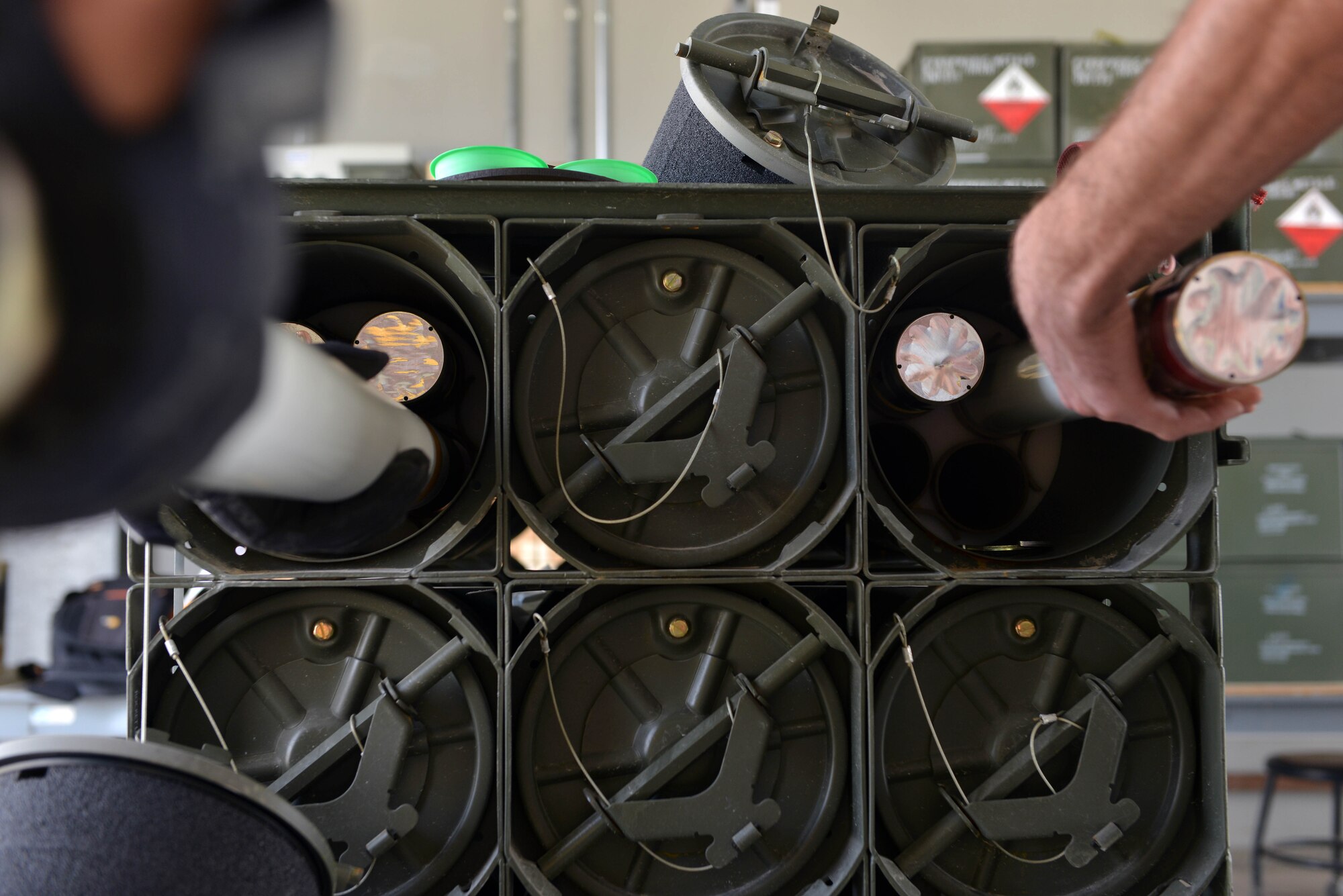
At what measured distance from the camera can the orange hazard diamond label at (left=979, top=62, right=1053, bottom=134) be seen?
2680 mm

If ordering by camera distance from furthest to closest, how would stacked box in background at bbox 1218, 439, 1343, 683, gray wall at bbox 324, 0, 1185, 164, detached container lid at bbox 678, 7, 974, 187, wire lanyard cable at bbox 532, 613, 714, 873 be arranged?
1. gray wall at bbox 324, 0, 1185, 164
2. stacked box in background at bbox 1218, 439, 1343, 683
3. detached container lid at bbox 678, 7, 974, 187
4. wire lanyard cable at bbox 532, 613, 714, 873

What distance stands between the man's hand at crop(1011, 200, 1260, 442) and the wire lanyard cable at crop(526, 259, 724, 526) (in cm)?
43

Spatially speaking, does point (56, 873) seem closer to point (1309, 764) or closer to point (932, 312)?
point (932, 312)

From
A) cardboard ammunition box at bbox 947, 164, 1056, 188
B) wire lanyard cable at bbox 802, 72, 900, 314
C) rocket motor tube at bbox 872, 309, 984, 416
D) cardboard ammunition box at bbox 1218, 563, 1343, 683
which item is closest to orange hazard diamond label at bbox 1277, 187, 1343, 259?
cardboard ammunition box at bbox 947, 164, 1056, 188

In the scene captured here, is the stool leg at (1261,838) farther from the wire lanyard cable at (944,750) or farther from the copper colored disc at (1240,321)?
the copper colored disc at (1240,321)

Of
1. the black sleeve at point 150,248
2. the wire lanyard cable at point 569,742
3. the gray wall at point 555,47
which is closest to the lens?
the black sleeve at point 150,248

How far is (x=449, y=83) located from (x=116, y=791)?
9.72 feet

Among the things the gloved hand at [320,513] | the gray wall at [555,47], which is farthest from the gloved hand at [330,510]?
the gray wall at [555,47]

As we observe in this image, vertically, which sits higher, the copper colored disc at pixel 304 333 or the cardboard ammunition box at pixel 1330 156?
the cardboard ammunition box at pixel 1330 156

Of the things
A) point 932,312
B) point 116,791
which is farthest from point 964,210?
point 116,791

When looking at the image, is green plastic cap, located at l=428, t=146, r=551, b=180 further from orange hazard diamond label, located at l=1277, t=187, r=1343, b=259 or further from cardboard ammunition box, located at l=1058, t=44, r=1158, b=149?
orange hazard diamond label, located at l=1277, t=187, r=1343, b=259

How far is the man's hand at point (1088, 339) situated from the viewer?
0.78 meters

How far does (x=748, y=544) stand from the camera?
1225mm

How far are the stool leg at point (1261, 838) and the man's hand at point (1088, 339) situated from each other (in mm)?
2481
